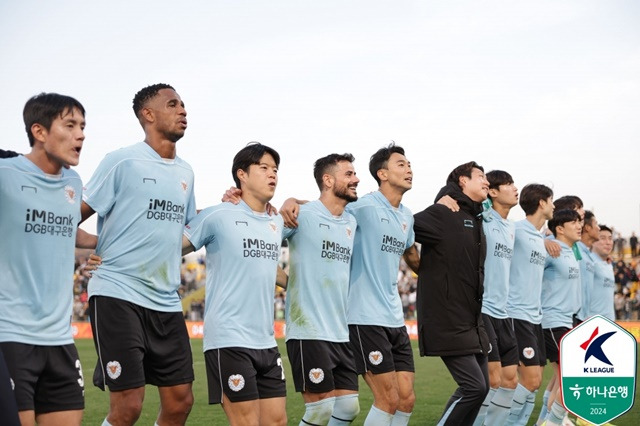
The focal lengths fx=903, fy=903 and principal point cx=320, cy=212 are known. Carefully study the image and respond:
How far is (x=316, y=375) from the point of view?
8.12 meters

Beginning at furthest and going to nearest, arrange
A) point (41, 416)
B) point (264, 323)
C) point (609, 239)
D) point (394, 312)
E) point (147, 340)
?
1. point (609, 239)
2. point (394, 312)
3. point (264, 323)
4. point (147, 340)
5. point (41, 416)

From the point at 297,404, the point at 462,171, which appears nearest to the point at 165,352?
the point at 462,171

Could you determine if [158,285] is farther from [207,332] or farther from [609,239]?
[609,239]

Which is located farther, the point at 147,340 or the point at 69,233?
the point at 147,340

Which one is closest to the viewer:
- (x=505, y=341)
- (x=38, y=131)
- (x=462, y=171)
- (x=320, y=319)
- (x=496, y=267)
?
(x=38, y=131)

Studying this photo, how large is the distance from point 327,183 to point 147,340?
2.74 metres

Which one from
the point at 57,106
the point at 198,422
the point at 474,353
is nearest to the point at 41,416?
the point at 57,106

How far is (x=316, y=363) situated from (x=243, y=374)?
112 cm

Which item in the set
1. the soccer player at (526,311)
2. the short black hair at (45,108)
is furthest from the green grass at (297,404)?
the short black hair at (45,108)

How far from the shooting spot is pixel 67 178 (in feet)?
19.9

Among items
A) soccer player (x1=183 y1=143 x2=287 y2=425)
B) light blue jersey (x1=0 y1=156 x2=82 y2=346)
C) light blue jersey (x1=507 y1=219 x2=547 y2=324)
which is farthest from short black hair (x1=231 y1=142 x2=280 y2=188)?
light blue jersey (x1=507 y1=219 x2=547 y2=324)

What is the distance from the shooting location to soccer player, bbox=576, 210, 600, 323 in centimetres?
1437

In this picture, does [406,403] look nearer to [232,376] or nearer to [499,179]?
[232,376]

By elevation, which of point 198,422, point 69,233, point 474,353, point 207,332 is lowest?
point 198,422
